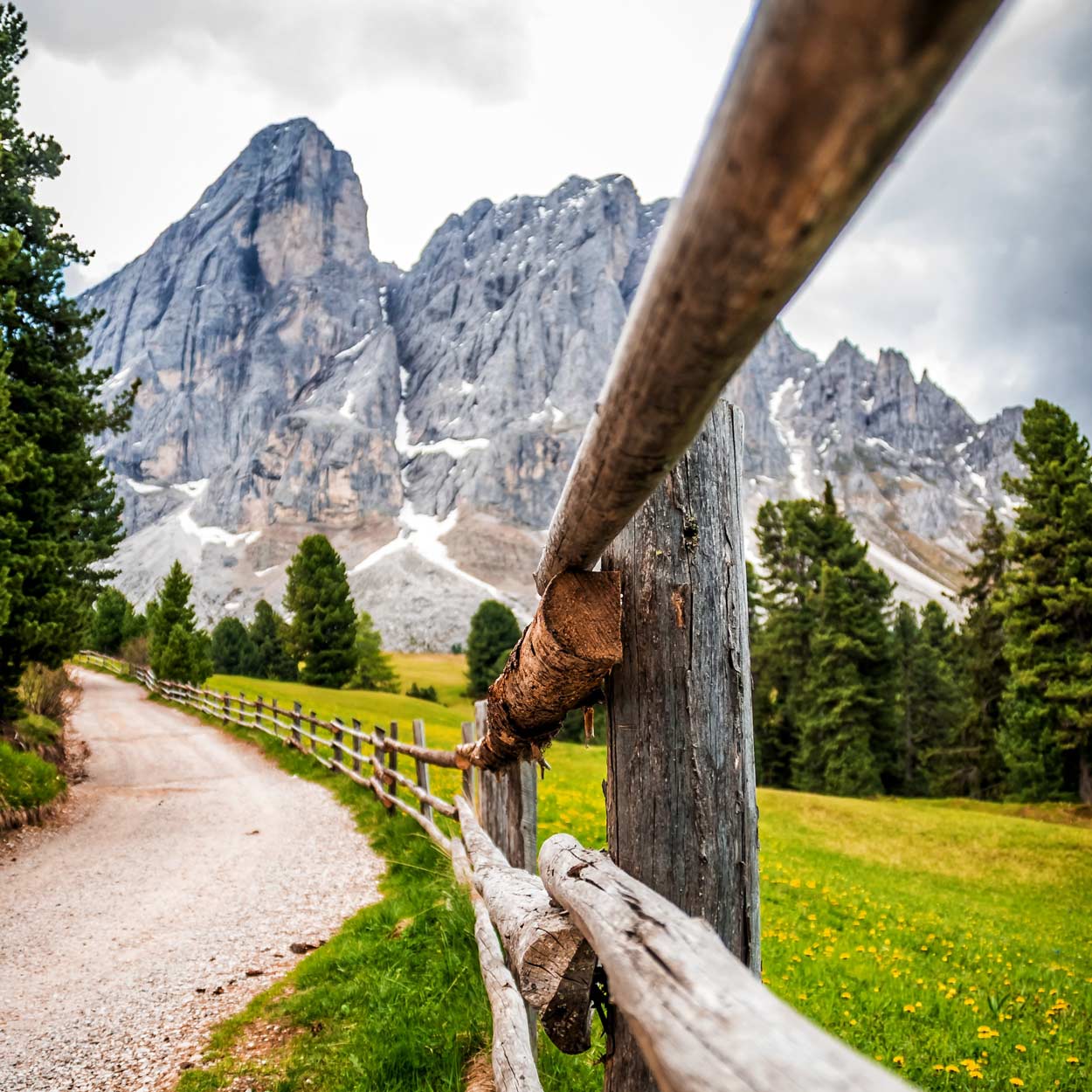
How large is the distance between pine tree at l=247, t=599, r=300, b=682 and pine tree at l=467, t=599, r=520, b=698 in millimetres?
13645

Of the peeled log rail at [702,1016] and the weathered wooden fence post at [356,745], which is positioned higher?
the peeled log rail at [702,1016]

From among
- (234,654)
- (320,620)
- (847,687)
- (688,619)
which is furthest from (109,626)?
(688,619)

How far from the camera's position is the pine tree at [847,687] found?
31.8m

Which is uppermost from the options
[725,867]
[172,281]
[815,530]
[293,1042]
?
[172,281]

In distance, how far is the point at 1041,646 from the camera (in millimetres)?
23875

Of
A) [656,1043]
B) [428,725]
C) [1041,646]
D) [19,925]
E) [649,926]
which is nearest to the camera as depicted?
[656,1043]

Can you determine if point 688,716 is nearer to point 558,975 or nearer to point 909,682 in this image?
point 558,975

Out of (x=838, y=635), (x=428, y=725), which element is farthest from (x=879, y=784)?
(x=428, y=725)

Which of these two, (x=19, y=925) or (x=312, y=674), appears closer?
(x=19, y=925)

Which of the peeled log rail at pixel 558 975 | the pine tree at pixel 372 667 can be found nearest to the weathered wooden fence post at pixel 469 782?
the peeled log rail at pixel 558 975

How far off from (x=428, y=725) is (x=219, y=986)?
27136 millimetres

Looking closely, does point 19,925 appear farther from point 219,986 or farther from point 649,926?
point 649,926

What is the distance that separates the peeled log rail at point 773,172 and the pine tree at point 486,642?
53.5m

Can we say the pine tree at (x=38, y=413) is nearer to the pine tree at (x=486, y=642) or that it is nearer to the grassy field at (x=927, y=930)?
the grassy field at (x=927, y=930)
